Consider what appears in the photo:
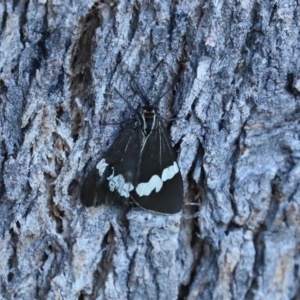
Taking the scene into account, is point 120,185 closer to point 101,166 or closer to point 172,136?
point 101,166

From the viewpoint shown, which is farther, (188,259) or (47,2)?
(188,259)

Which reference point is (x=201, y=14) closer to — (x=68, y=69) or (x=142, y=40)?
(x=142, y=40)

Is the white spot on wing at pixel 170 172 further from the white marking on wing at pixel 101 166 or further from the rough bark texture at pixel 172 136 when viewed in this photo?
the white marking on wing at pixel 101 166

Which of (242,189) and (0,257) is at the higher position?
(242,189)

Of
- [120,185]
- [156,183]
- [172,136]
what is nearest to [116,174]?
[120,185]

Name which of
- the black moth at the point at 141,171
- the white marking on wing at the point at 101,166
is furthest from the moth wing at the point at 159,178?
the white marking on wing at the point at 101,166

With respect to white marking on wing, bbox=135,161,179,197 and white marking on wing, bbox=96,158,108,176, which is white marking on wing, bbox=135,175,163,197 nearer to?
white marking on wing, bbox=135,161,179,197

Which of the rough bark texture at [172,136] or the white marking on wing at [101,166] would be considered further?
the white marking on wing at [101,166]

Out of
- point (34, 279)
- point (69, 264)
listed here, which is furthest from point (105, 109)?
point (34, 279)
